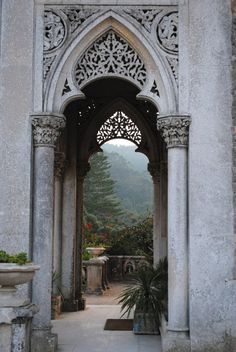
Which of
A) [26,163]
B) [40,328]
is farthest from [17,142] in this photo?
[40,328]

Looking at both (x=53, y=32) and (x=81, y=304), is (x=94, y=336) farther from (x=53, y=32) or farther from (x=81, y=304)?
(x=53, y=32)

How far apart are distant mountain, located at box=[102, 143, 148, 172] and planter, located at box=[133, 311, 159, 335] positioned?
6782 cm

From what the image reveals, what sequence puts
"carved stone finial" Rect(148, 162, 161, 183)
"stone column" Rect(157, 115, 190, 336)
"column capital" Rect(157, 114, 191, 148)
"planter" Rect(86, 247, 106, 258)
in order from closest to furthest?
1. "stone column" Rect(157, 115, 190, 336)
2. "column capital" Rect(157, 114, 191, 148)
3. "carved stone finial" Rect(148, 162, 161, 183)
4. "planter" Rect(86, 247, 106, 258)

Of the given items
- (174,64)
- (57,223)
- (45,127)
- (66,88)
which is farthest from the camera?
(57,223)

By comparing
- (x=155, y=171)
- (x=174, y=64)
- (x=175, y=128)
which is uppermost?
(x=174, y=64)

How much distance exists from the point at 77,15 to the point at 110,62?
82cm

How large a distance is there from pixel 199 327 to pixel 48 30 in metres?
4.64

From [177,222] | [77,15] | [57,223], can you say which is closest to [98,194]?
[57,223]

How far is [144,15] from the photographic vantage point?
8.32m

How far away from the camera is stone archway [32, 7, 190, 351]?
7.90 metres

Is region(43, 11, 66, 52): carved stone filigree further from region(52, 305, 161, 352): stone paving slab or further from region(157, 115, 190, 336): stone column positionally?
region(52, 305, 161, 352): stone paving slab

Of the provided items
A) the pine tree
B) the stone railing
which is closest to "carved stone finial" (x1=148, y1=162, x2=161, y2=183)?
the stone railing

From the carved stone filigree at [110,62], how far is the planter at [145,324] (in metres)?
Answer: 3.71

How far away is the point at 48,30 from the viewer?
8312mm
